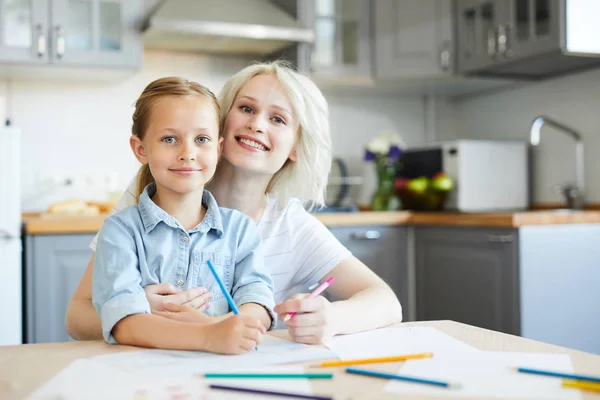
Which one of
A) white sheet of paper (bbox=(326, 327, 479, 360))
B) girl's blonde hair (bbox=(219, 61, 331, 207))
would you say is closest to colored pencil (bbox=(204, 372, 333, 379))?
white sheet of paper (bbox=(326, 327, 479, 360))

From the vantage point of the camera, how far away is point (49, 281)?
2.57m

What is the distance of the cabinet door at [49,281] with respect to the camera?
8.38ft

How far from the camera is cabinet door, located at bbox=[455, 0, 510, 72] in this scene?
2996 mm

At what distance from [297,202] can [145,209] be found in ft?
1.77

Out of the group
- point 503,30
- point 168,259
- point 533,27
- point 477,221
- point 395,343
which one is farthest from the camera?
point 503,30

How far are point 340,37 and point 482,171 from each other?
92 centimetres

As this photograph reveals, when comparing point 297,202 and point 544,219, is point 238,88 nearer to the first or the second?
point 297,202

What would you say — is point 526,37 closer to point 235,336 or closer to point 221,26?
point 221,26

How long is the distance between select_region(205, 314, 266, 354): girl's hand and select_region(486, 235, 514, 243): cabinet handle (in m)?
1.82

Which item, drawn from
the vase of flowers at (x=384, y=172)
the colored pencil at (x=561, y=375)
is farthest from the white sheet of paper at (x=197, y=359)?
the vase of flowers at (x=384, y=172)

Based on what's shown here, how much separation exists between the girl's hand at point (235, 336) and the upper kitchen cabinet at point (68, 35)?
2203mm

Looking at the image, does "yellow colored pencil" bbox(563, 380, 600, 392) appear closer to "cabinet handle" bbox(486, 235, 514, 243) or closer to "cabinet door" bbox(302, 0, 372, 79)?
"cabinet handle" bbox(486, 235, 514, 243)

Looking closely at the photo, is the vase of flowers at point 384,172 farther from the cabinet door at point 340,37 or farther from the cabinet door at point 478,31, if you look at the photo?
the cabinet door at point 478,31

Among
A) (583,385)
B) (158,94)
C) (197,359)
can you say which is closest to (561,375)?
(583,385)
